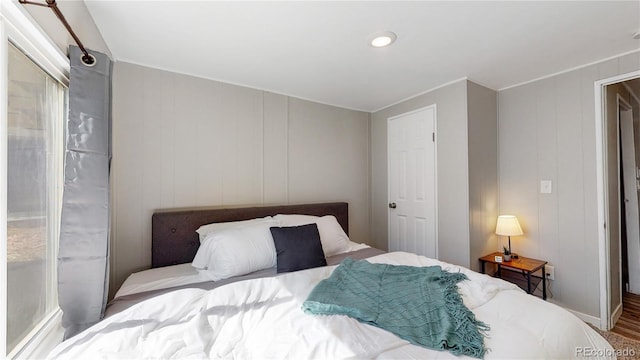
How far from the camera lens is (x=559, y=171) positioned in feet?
8.05

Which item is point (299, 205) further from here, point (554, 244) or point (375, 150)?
point (554, 244)

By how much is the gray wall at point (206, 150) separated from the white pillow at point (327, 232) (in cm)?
47

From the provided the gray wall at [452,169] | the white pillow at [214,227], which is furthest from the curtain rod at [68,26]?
the gray wall at [452,169]

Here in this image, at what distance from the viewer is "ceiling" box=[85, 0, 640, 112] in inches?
60.7

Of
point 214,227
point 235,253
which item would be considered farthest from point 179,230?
point 235,253

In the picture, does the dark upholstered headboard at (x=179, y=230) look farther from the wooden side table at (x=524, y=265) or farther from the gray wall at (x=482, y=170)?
the wooden side table at (x=524, y=265)

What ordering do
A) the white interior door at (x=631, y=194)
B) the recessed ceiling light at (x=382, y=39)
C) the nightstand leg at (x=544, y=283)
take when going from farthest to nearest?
the white interior door at (x=631, y=194)
the nightstand leg at (x=544, y=283)
the recessed ceiling light at (x=382, y=39)

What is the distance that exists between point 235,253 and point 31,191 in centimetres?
108

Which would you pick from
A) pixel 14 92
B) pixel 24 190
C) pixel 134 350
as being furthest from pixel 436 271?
pixel 14 92

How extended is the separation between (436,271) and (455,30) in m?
1.52

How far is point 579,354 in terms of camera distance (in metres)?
1.12

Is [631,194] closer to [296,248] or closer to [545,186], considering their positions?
[545,186]

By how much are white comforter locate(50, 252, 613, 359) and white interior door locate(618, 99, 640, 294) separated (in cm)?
257

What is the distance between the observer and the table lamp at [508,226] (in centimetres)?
252
